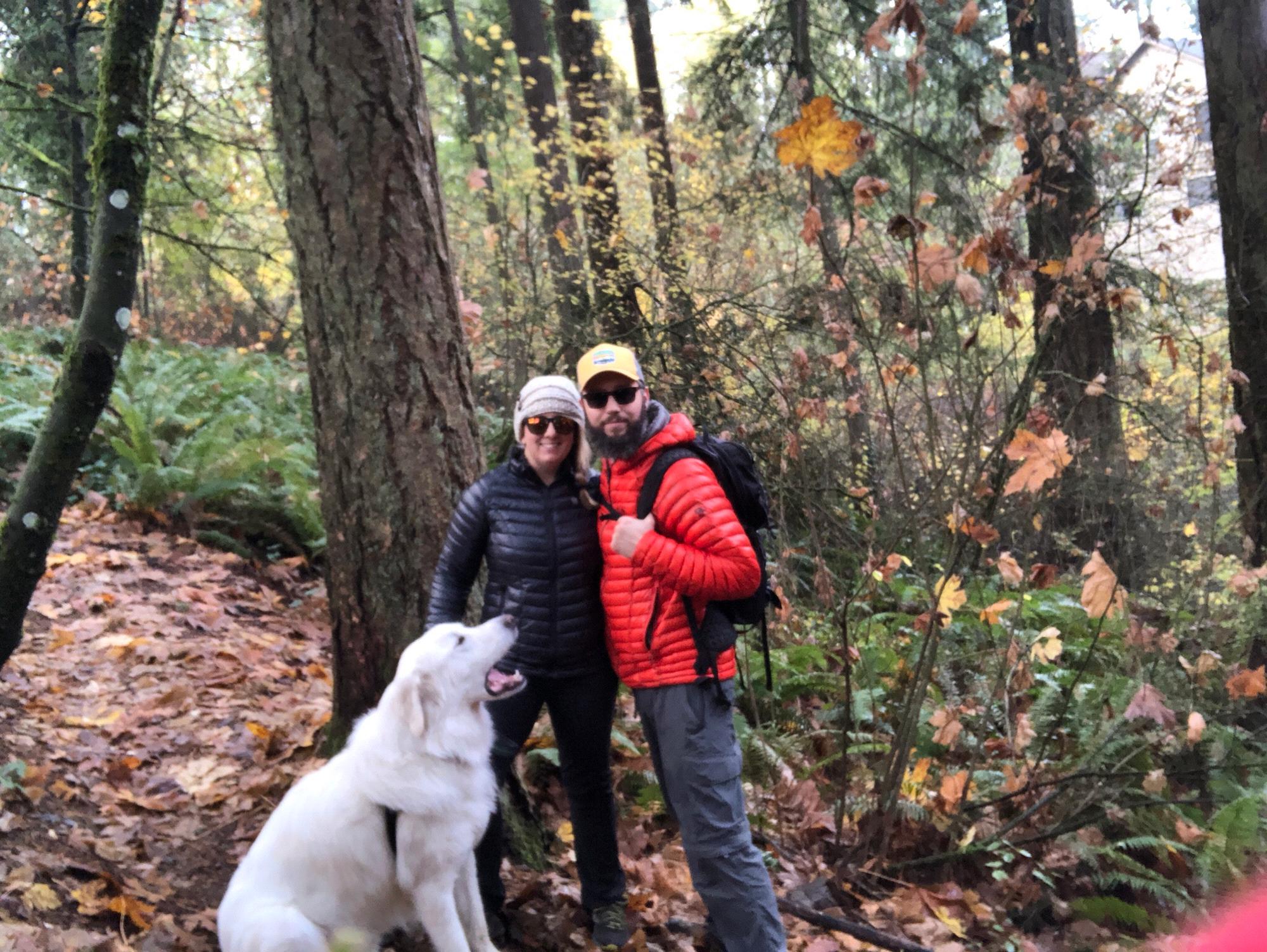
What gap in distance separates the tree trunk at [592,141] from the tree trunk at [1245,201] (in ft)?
16.1

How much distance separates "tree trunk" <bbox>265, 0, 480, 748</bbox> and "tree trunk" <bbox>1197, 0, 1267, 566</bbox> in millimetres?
5389

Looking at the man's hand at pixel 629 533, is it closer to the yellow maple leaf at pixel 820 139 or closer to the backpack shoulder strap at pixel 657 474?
the backpack shoulder strap at pixel 657 474

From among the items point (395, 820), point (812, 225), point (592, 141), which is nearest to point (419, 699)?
point (395, 820)

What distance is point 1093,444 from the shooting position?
10008mm

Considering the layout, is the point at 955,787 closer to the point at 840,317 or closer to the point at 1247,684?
the point at 1247,684

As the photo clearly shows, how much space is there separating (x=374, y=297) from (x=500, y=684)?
183 centimetres

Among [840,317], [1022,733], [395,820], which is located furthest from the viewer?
[840,317]

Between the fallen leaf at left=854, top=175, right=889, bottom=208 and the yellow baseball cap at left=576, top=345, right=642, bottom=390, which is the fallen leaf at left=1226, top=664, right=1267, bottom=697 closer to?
the fallen leaf at left=854, top=175, right=889, bottom=208

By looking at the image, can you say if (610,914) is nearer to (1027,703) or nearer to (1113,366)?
(1027,703)

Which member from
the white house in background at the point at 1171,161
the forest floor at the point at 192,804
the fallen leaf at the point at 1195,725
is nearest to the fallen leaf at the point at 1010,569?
the fallen leaf at the point at 1195,725

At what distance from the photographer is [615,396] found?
11.5 ft

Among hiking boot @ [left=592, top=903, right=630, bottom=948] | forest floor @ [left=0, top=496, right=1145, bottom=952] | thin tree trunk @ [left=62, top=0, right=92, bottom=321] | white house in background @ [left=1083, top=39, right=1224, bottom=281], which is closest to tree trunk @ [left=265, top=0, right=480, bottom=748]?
forest floor @ [left=0, top=496, right=1145, bottom=952]

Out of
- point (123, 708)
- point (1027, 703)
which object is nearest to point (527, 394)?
point (123, 708)

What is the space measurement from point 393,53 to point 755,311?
3.96 metres
